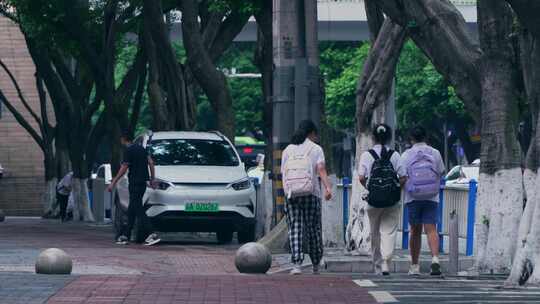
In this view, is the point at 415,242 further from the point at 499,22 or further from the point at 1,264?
the point at 1,264

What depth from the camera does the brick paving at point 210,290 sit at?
Answer: 11.7 m

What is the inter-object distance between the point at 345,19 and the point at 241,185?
26.6 meters

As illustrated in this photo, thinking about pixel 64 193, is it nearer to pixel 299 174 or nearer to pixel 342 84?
pixel 299 174

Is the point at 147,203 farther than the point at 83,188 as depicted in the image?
No

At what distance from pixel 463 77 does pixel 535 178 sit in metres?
1.75

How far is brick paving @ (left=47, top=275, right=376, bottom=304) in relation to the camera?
11727 mm

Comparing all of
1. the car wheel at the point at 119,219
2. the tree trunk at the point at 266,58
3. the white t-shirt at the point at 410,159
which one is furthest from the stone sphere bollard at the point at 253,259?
the tree trunk at the point at 266,58

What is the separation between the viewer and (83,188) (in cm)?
3606

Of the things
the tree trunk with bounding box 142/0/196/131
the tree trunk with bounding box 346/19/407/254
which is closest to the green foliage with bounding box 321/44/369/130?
the tree trunk with bounding box 142/0/196/131

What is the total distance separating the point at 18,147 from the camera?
48781mm

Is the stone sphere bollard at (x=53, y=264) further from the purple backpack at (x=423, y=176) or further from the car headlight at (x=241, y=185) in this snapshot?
the car headlight at (x=241, y=185)

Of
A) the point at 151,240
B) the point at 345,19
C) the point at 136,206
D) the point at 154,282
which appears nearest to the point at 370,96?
the point at 136,206

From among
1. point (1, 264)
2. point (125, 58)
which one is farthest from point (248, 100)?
point (1, 264)

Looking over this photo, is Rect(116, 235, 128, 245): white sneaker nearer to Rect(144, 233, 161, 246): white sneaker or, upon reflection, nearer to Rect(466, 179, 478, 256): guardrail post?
Rect(144, 233, 161, 246): white sneaker
